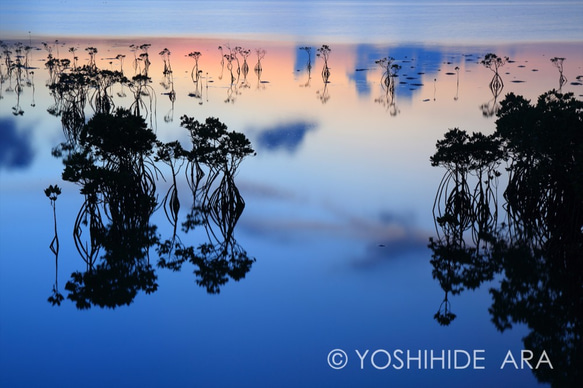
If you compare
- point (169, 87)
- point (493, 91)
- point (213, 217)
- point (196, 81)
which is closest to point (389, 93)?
point (493, 91)

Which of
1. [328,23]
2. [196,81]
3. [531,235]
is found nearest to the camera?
[531,235]

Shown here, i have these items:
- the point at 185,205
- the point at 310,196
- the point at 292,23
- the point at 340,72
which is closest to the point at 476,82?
the point at 340,72

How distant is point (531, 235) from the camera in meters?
16.8

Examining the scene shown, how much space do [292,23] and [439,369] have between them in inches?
2302

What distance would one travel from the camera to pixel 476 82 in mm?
36656

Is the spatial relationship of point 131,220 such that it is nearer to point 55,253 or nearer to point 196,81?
point 55,253

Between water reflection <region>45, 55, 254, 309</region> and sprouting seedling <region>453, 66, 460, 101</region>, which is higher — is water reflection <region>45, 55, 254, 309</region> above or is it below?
below

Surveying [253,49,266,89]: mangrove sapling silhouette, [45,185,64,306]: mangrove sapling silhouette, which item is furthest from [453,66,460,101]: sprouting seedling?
[45,185,64,306]: mangrove sapling silhouette

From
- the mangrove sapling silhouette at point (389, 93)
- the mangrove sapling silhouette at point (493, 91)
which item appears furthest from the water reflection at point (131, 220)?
the mangrove sapling silhouette at point (493, 91)

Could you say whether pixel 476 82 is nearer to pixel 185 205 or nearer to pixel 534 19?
pixel 185 205

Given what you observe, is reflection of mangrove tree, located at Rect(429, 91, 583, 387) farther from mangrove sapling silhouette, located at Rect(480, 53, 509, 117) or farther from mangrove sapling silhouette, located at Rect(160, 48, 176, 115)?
mangrove sapling silhouette, located at Rect(160, 48, 176, 115)

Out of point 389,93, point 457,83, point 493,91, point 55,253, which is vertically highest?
point 457,83

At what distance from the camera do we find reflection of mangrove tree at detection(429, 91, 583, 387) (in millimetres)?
13188

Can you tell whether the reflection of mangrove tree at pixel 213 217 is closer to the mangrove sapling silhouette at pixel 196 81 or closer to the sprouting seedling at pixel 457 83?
the mangrove sapling silhouette at pixel 196 81
